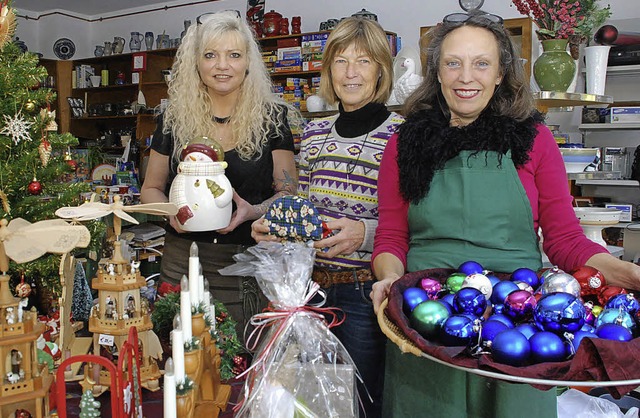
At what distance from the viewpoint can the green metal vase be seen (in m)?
2.26

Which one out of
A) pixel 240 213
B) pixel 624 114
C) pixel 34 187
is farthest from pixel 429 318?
pixel 624 114

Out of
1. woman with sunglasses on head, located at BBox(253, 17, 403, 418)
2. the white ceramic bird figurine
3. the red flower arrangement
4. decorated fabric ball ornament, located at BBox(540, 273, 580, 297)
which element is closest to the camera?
decorated fabric ball ornament, located at BBox(540, 273, 580, 297)

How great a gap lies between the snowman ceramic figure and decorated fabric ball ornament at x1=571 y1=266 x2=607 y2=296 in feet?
2.87

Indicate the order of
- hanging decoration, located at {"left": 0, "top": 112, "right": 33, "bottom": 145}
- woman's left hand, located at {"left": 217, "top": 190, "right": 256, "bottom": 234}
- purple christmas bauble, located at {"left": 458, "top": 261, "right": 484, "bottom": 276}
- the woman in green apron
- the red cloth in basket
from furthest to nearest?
hanging decoration, located at {"left": 0, "top": 112, "right": 33, "bottom": 145} < woman's left hand, located at {"left": 217, "top": 190, "right": 256, "bottom": 234} < the woman in green apron < purple christmas bauble, located at {"left": 458, "top": 261, "right": 484, "bottom": 276} < the red cloth in basket

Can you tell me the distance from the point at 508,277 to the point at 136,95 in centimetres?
795

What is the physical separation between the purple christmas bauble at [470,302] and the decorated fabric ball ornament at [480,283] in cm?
6

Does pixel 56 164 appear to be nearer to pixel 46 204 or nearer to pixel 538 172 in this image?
pixel 46 204

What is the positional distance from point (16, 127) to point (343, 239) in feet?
4.43

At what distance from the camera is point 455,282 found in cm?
118

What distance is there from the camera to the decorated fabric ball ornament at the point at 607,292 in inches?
44.1

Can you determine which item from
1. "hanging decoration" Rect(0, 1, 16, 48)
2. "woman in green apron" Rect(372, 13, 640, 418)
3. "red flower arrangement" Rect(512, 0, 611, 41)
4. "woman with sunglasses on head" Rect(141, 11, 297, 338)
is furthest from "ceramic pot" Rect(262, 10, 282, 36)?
"woman in green apron" Rect(372, 13, 640, 418)

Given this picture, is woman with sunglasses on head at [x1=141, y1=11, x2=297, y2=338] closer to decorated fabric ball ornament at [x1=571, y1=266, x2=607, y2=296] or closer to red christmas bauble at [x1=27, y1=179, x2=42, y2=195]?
red christmas bauble at [x1=27, y1=179, x2=42, y2=195]

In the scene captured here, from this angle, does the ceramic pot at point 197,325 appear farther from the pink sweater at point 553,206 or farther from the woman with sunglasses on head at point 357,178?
the pink sweater at point 553,206

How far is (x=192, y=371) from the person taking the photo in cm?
101
